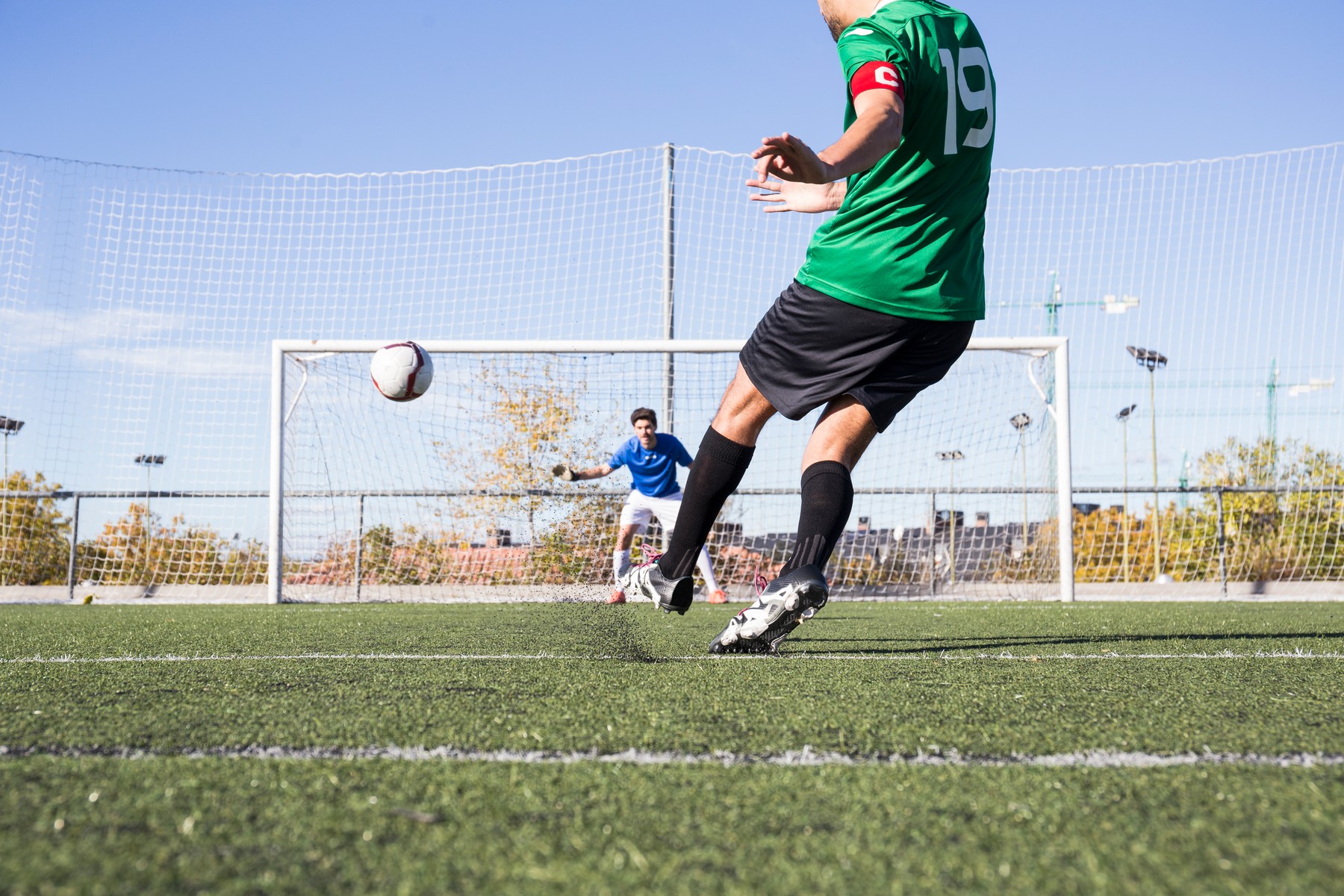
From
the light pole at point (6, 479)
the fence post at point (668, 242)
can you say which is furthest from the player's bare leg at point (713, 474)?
the light pole at point (6, 479)

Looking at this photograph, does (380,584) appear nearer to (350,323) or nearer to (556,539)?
(556,539)

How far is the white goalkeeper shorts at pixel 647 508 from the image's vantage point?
8.59m

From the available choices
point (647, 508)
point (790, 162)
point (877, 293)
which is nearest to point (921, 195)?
point (877, 293)

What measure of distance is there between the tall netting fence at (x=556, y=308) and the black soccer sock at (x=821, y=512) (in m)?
7.10

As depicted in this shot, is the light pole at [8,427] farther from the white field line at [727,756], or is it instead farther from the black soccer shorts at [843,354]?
the white field line at [727,756]

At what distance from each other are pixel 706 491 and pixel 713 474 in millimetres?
58

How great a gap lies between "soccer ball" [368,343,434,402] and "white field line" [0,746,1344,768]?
4.96 m

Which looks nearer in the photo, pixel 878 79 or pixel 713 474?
pixel 878 79

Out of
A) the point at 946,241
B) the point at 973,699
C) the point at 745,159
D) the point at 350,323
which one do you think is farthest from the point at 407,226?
the point at 973,699

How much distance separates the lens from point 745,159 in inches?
443

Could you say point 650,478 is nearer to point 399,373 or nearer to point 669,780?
point 399,373

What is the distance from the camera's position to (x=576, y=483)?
415 inches

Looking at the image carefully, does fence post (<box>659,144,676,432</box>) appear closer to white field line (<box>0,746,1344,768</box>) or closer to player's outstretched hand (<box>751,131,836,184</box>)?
player's outstretched hand (<box>751,131,836,184</box>)

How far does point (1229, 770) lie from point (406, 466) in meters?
9.64
